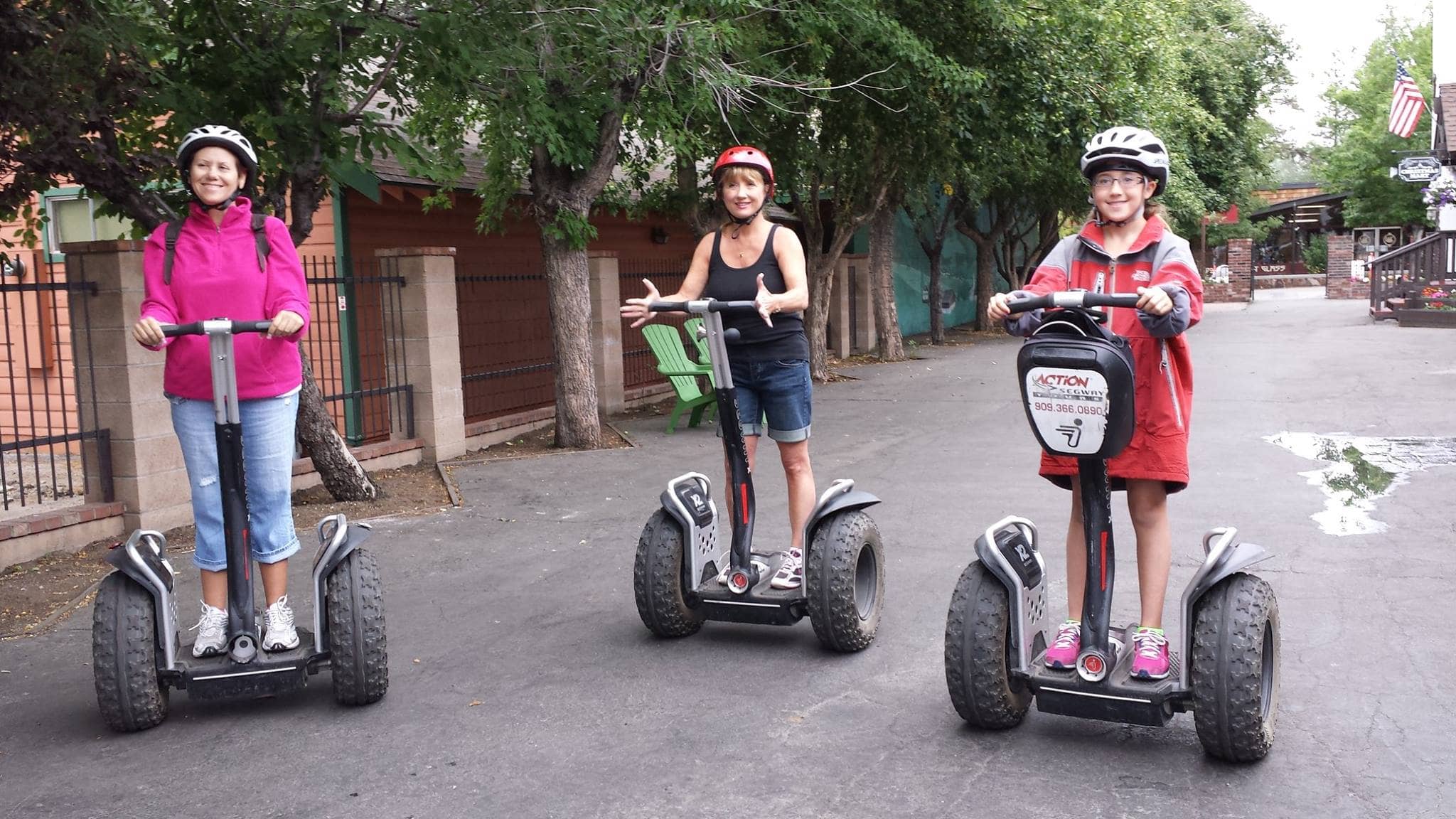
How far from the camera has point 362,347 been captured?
1329 cm

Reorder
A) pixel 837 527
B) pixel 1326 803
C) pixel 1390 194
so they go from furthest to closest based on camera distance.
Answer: pixel 1390 194 → pixel 837 527 → pixel 1326 803

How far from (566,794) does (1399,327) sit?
25.6m

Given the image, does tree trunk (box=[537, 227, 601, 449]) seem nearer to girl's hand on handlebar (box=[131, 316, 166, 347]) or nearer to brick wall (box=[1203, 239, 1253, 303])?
girl's hand on handlebar (box=[131, 316, 166, 347])

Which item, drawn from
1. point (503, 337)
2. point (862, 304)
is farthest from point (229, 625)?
point (862, 304)

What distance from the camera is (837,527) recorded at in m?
5.07

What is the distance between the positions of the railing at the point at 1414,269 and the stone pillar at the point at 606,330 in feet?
64.4

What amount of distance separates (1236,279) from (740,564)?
46.4 metres

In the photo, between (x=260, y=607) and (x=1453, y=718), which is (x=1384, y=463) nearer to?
(x=1453, y=718)

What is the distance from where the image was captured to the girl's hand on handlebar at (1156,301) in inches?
144

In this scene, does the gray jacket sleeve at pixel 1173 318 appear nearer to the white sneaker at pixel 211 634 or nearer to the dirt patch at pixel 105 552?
the white sneaker at pixel 211 634

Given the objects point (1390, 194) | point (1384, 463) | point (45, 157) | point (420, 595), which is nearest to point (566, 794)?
point (420, 595)

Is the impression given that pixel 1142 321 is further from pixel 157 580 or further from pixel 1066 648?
pixel 157 580

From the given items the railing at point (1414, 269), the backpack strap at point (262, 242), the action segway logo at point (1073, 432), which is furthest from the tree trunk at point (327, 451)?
the railing at point (1414, 269)

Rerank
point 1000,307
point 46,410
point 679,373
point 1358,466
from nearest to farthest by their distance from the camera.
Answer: point 1000,307, point 1358,466, point 46,410, point 679,373
